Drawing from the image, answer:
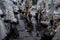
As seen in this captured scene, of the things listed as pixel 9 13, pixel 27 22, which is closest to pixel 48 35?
pixel 27 22

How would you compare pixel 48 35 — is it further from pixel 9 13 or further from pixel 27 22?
pixel 9 13

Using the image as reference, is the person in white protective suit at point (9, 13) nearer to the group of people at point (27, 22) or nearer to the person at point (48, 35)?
the group of people at point (27, 22)

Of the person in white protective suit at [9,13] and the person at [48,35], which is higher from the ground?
the person in white protective suit at [9,13]

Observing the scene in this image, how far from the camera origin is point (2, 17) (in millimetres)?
1600

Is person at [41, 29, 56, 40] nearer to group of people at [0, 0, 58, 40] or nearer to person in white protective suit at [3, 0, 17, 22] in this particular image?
group of people at [0, 0, 58, 40]

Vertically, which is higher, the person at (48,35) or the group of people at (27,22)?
the group of people at (27,22)

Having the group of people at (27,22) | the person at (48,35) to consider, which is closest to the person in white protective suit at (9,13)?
the group of people at (27,22)

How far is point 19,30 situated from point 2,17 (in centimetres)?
20

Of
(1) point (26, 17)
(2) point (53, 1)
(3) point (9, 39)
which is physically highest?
(2) point (53, 1)

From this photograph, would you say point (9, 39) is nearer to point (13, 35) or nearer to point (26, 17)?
point (13, 35)

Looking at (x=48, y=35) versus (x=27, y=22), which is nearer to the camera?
(x=48, y=35)

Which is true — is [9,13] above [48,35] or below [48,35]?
above

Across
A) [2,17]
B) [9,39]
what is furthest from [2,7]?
[9,39]

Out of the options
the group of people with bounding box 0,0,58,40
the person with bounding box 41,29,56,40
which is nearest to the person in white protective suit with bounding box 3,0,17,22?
the group of people with bounding box 0,0,58,40
